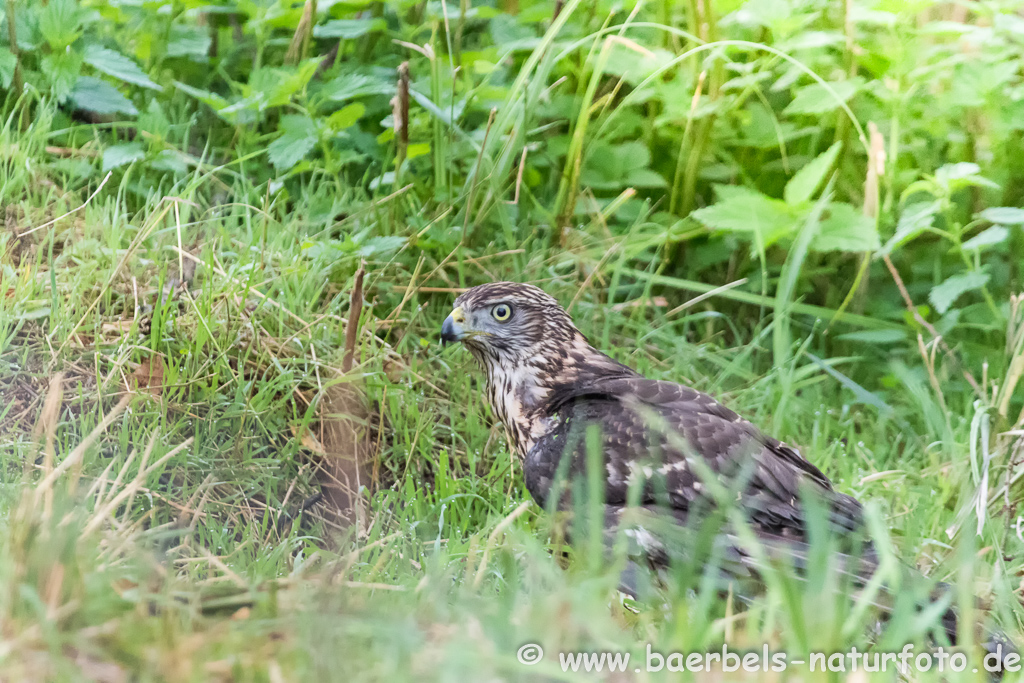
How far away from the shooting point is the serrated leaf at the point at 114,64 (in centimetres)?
390

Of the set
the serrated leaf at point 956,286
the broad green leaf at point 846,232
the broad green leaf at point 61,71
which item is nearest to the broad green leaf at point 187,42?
the broad green leaf at point 61,71

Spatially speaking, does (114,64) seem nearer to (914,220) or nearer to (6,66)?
(6,66)

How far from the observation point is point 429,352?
3.82 m

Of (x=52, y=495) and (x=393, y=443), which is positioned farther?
(x=393, y=443)

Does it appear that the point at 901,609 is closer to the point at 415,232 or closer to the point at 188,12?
the point at 415,232

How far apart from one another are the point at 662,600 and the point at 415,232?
2.28 meters

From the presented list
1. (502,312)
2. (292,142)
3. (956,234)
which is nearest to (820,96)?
(956,234)

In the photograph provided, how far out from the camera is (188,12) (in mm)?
4730

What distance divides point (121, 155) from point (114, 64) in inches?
16.3

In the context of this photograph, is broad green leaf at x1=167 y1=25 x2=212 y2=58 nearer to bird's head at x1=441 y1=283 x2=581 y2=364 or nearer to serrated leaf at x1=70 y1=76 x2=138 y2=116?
serrated leaf at x1=70 y1=76 x2=138 y2=116

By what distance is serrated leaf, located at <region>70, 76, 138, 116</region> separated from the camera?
3912 mm

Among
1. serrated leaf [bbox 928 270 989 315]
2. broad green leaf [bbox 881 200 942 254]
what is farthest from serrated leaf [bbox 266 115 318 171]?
serrated leaf [bbox 928 270 989 315]

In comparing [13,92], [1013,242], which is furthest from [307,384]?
[1013,242]

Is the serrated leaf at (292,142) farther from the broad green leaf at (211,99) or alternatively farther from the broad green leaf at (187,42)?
the broad green leaf at (187,42)
